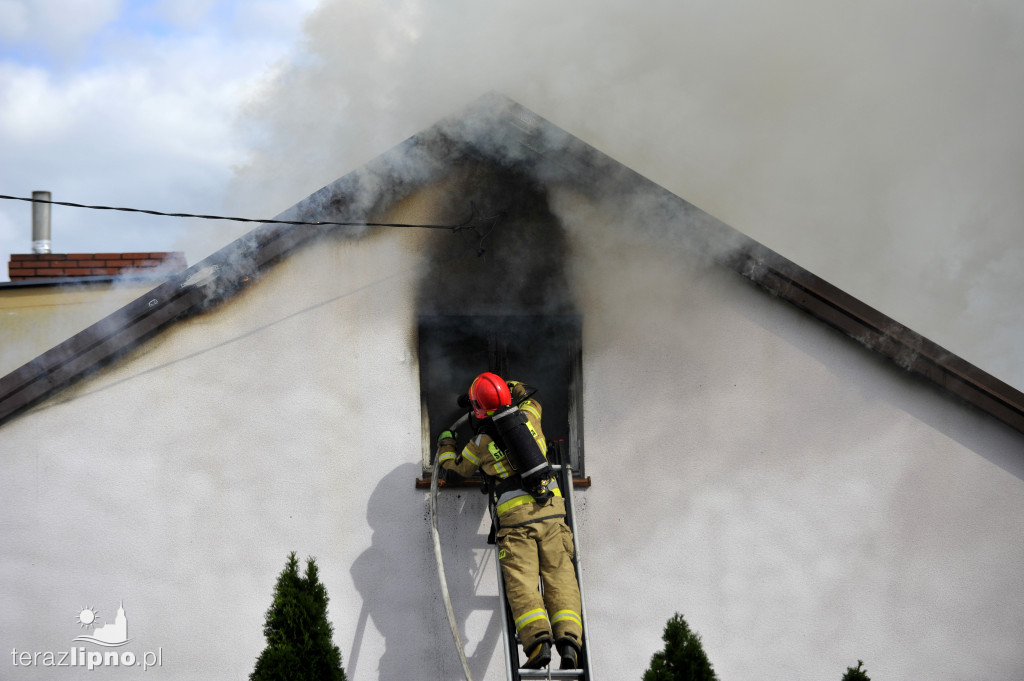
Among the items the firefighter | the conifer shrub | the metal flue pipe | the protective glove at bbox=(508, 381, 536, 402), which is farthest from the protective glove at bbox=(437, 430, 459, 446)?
the metal flue pipe

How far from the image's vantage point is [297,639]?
568 cm

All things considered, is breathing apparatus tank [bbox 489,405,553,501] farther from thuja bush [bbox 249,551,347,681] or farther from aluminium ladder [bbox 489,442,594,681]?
thuja bush [bbox 249,551,347,681]

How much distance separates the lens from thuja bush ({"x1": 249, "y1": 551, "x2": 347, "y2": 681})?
5.57 metres

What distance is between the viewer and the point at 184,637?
6250mm

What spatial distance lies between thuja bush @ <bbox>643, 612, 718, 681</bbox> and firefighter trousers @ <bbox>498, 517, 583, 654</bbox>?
494mm

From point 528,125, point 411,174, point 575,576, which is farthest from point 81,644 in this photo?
point 528,125

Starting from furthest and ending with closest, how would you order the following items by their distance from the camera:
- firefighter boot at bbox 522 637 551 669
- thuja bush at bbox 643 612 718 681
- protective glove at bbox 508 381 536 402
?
protective glove at bbox 508 381 536 402
thuja bush at bbox 643 612 718 681
firefighter boot at bbox 522 637 551 669

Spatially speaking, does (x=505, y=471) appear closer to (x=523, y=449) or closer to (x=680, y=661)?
(x=523, y=449)

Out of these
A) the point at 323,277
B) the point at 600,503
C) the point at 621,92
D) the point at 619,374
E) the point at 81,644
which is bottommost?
the point at 81,644

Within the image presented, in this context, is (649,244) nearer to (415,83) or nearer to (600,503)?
(600,503)

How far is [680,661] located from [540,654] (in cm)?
85

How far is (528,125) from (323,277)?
1.80 metres

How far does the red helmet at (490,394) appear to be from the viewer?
18.6 feet

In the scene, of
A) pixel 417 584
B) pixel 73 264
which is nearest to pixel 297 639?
pixel 417 584
